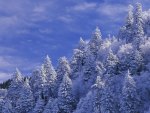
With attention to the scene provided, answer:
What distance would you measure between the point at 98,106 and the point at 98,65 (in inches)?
1061

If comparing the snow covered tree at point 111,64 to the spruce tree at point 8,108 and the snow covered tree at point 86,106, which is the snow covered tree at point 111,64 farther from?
the spruce tree at point 8,108

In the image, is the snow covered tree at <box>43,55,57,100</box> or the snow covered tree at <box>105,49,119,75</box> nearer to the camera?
the snow covered tree at <box>105,49,119,75</box>

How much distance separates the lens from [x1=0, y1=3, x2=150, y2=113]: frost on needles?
110188mm

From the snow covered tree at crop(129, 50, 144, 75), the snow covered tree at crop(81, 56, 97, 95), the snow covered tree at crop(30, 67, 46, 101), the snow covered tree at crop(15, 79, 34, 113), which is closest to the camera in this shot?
the snow covered tree at crop(129, 50, 144, 75)

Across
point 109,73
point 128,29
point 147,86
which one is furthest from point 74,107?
point 128,29

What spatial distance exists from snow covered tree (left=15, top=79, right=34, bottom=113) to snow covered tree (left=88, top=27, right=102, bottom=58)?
85.0ft

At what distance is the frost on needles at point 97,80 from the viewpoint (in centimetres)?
11019

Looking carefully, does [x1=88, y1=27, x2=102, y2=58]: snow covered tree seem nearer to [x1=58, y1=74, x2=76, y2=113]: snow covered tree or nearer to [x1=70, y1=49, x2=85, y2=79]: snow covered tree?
[x1=70, y1=49, x2=85, y2=79]: snow covered tree

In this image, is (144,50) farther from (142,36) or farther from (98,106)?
(98,106)

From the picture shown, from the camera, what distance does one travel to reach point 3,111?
142 metres

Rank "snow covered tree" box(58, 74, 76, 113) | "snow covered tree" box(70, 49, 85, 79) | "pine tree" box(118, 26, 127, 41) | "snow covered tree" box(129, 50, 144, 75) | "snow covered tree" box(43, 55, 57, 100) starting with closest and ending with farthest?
1. "snow covered tree" box(129, 50, 144, 75)
2. "snow covered tree" box(58, 74, 76, 113)
3. "snow covered tree" box(43, 55, 57, 100)
4. "snow covered tree" box(70, 49, 85, 79)
5. "pine tree" box(118, 26, 127, 41)

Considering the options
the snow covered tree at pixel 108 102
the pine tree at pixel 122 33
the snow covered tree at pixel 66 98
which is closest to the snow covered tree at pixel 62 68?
the snow covered tree at pixel 66 98

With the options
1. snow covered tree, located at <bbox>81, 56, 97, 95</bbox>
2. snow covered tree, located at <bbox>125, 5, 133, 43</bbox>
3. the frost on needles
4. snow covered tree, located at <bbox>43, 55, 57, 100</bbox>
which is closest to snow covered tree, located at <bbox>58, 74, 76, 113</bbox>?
the frost on needles

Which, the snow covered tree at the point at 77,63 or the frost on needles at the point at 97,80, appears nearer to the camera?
the frost on needles at the point at 97,80
